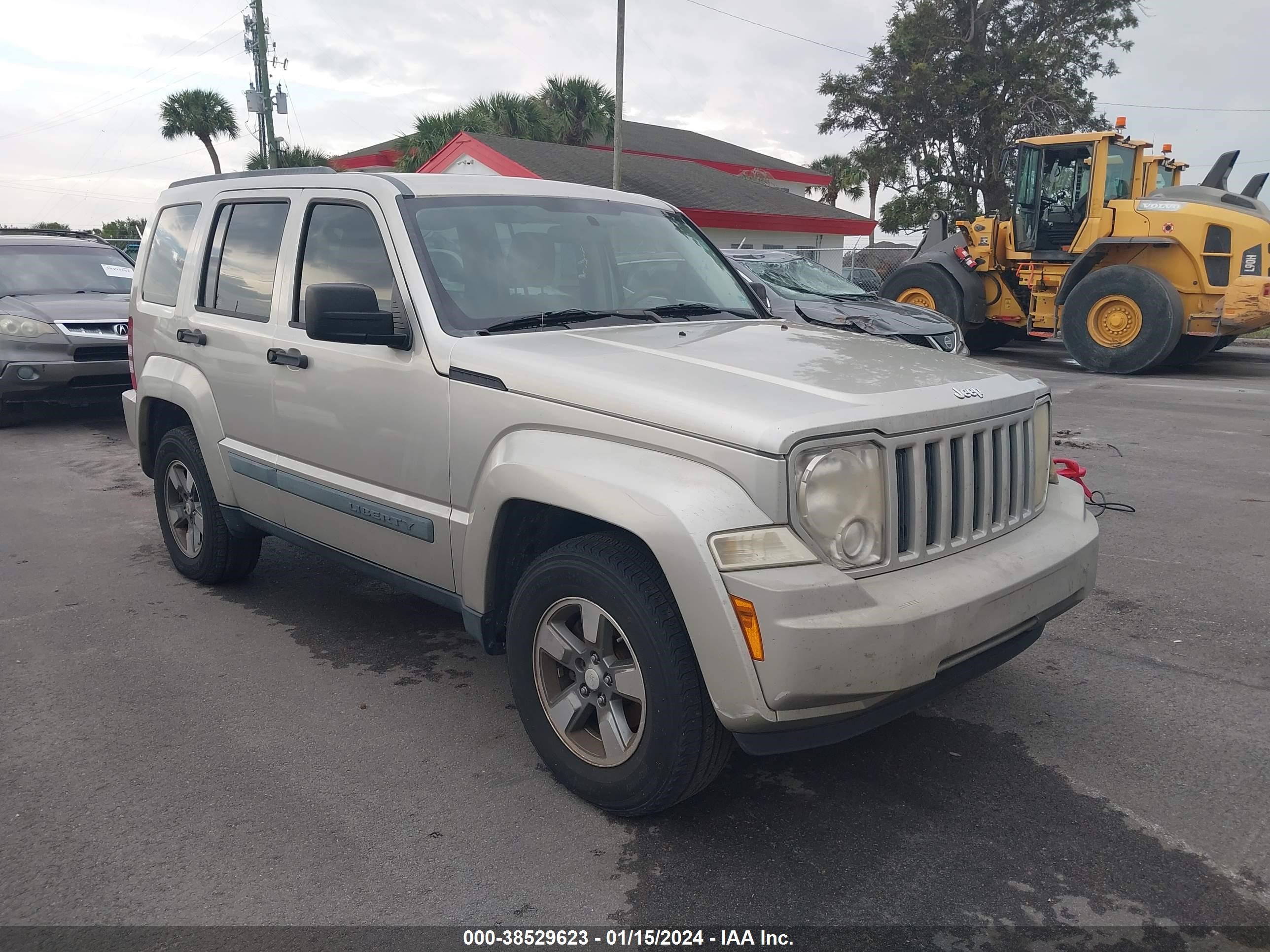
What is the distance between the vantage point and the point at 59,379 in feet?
31.8

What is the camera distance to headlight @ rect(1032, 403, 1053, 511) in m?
3.49

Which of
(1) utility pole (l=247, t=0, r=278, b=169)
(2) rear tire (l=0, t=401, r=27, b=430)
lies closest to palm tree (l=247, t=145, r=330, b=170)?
(1) utility pole (l=247, t=0, r=278, b=169)

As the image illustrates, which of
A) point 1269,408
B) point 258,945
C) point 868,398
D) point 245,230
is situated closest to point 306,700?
point 258,945

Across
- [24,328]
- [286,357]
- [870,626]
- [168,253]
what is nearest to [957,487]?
[870,626]

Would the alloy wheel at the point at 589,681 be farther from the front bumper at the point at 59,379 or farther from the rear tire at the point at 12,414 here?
the rear tire at the point at 12,414

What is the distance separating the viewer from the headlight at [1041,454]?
3486 mm

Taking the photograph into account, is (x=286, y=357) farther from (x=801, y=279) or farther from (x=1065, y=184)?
(x=1065, y=184)

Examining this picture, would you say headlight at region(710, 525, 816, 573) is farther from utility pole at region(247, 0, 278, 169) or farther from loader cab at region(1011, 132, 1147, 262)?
utility pole at region(247, 0, 278, 169)

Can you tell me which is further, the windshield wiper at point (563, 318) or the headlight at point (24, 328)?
the headlight at point (24, 328)

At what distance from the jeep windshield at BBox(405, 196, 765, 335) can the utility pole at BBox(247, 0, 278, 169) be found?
29212mm

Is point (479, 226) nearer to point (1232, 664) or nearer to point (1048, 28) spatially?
point (1232, 664)

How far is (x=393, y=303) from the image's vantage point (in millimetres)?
3768

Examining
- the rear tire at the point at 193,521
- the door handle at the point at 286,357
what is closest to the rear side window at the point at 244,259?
the door handle at the point at 286,357

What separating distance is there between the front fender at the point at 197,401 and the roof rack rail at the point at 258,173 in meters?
0.91
